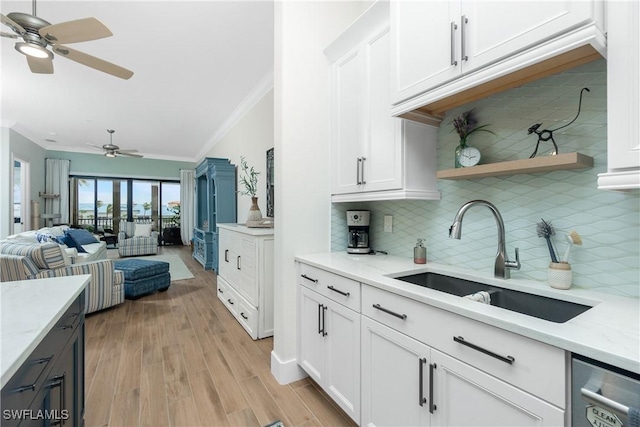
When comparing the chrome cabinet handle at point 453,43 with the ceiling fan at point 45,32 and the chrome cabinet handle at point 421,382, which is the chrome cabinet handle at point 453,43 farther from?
the ceiling fan at point 45,32

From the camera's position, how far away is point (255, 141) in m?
4.47

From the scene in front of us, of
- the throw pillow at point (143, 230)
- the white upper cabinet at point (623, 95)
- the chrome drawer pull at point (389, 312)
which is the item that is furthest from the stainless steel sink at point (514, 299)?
the throw pillow at point (143, 230)

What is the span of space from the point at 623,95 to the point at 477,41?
55 centimetres

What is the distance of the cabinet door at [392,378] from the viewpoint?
45.2 inches

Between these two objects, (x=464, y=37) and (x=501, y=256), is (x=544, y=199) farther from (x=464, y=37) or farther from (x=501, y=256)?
(x=464, y=37)

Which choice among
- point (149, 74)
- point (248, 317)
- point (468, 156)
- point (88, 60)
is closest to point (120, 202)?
point (149, 74)

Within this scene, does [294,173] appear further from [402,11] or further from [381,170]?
[402,11]

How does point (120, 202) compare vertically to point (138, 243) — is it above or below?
above

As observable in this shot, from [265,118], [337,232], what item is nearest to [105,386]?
[337,232]

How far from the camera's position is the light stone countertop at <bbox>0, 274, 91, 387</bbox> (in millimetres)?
672

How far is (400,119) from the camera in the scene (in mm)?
1647

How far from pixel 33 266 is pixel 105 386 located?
1.75 m

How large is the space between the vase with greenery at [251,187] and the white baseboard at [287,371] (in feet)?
5.47

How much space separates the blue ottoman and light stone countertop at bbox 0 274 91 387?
9.28 feet
